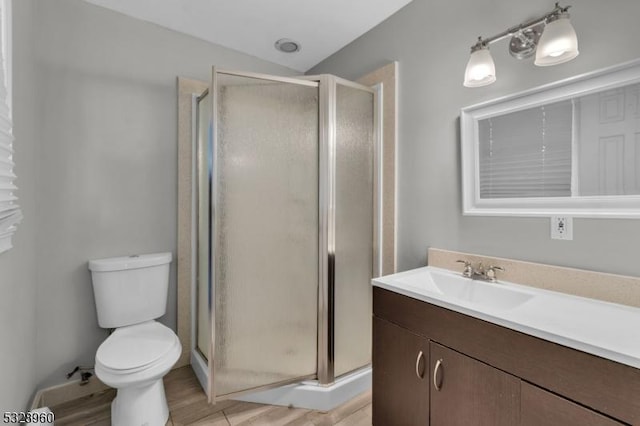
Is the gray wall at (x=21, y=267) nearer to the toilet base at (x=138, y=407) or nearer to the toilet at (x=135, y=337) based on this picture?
the toilet at (x=135, y=337)

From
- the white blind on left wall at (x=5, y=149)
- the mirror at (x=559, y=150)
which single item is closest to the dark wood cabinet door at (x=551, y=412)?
the mirror at (x=559, y=150)

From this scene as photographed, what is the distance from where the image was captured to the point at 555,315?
3.28 ft

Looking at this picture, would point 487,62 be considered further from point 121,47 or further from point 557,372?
point 121,47

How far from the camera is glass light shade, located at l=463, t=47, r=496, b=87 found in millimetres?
1364

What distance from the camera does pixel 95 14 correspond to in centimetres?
186

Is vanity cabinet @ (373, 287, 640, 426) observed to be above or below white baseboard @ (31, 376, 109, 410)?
above

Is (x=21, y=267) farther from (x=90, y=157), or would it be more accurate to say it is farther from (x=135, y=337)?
(x=90, y=157)

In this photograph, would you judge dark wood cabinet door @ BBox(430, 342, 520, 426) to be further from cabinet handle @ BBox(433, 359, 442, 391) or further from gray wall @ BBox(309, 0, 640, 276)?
gray wall @ BBox(309, 0, 640, 276)

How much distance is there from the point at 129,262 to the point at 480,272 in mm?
2045

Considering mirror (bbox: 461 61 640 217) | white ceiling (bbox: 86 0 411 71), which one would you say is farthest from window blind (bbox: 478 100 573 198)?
white ceiling (bbox: 86 0 411 71)

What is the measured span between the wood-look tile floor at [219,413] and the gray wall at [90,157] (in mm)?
249

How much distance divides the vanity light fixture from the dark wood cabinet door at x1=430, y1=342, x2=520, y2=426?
1.23 meters

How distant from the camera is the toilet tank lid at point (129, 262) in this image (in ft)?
5.79

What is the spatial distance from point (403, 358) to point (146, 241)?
1.84 meters
